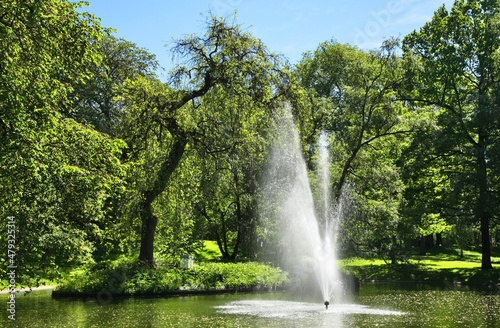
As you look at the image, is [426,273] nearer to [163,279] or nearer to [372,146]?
[372,146]

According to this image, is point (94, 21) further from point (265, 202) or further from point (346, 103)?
point (346, 103)

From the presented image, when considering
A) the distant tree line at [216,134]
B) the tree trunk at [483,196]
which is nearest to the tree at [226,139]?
the distant tree line at [216,134]

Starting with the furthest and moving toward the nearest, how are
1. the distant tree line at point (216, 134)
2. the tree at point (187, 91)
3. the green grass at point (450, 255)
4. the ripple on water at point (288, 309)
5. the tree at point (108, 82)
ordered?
the green grass at point (450, 255)
the tree at point (108, 82)
the tree at point (187, 91)
the ripple on water at point (288, 309)
the distant tree line at point (216, 134)

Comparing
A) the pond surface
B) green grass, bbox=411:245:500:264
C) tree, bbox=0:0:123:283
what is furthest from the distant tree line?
green grass, bbox=411:245:500:264

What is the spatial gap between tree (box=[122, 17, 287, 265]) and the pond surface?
5215 mm

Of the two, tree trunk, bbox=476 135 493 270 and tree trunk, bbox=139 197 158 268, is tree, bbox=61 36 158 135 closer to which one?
tree trunk, bbox=139 197 158 268

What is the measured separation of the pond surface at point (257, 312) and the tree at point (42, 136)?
2963mm

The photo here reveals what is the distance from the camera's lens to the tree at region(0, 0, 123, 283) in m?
10.3

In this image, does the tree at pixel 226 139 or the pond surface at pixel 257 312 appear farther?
the tree at pixel 226 139

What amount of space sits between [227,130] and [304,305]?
26.3 feet

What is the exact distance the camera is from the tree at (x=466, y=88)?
96.9 feet

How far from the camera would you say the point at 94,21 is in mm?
11758

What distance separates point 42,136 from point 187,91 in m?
11.3

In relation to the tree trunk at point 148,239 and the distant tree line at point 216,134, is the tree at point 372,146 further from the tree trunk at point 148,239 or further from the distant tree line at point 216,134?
the tree trunk at point 148,239
